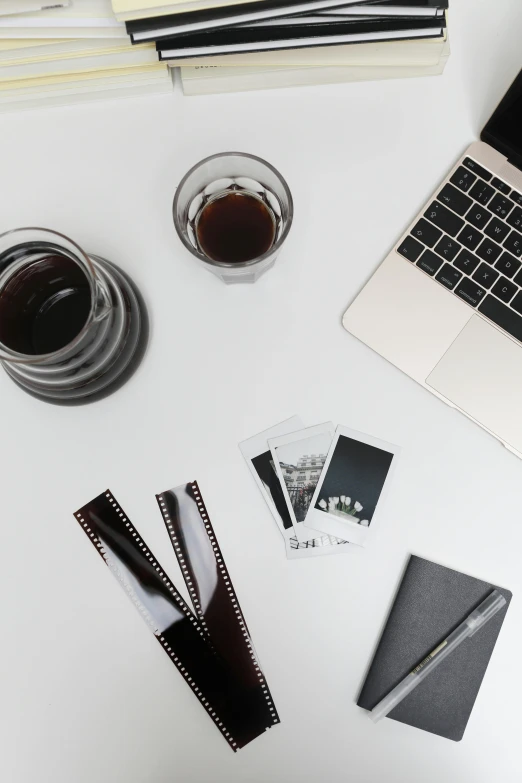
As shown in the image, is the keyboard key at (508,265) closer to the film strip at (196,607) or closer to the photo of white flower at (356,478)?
the photo of white flower at (356,478)

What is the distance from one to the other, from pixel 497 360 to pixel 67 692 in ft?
2.33

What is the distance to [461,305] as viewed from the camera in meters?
0.83

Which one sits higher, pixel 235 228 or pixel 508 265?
pixel 235 228

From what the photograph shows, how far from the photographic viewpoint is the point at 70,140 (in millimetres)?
852

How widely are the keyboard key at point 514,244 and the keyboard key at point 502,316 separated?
7cm

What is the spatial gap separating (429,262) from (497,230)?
0.32ft

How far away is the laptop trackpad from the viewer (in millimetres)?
820

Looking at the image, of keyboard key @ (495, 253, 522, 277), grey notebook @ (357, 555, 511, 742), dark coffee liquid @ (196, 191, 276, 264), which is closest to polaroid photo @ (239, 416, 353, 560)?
grey notebook @ (357, 555, 511, 742)

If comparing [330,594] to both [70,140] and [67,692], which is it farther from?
[70,140]

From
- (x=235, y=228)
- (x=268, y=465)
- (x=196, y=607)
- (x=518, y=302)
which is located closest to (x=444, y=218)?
(x=518, y=302)

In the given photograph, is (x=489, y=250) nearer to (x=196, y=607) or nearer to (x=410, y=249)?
(x=410, y=249)

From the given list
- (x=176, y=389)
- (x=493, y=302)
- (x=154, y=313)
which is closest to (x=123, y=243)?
(x=154, y=313)

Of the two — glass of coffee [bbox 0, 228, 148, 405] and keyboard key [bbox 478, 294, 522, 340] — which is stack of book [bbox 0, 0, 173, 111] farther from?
keyboard key [bbox 478, 294, 522, 340]

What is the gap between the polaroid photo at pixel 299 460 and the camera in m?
0.83
